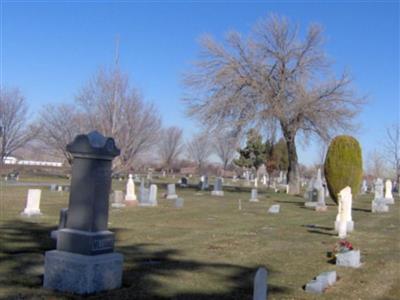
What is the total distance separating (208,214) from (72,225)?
1337cm

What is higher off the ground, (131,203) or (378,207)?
(378,207)

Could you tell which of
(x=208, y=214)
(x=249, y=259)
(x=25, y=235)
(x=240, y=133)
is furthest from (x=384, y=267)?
(x=240, y=133)

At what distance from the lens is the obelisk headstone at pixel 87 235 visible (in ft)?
22.6

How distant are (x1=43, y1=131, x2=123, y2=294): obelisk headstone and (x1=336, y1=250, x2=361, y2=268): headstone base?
15.1 ft

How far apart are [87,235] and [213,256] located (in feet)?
12.9

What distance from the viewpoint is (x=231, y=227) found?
52.7 ft

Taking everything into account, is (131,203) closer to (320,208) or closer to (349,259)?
(320,208)

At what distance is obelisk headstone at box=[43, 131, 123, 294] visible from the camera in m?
6.89

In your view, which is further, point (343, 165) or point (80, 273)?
point (343, 165)

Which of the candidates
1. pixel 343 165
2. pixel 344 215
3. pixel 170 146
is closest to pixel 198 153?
pixel 170 146

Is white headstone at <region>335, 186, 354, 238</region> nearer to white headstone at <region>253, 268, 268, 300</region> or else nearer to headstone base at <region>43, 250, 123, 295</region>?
headstone base at <region>43, 250, 123, 295</region>

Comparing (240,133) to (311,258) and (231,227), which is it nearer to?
(231,227)

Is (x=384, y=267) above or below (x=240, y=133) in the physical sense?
below

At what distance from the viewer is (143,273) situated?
327 inches
